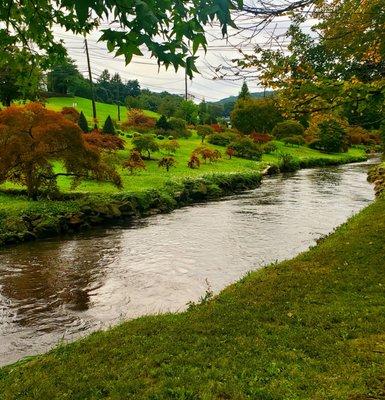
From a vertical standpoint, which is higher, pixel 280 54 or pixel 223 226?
pixel 280 54

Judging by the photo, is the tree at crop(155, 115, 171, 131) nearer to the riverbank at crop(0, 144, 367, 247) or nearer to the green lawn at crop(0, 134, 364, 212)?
the green lawn at crop(0, 134, 364, 212)

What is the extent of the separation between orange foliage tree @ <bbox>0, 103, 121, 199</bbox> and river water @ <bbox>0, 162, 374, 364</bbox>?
4.01 m

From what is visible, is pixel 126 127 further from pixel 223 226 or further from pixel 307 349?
pixel 307 349

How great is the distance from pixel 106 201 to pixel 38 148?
13.2 ft

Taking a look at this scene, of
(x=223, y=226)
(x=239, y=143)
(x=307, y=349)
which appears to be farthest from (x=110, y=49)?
(x=239, y=143)

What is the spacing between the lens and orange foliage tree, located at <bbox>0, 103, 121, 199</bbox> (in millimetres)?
18078

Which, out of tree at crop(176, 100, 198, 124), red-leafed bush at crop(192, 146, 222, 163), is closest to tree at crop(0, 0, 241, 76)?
red-leafed bush at crop(192, 146, 222, 163)

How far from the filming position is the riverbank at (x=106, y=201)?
16737mm

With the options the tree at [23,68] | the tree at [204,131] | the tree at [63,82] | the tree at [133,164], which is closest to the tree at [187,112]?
the tree at [204,131]

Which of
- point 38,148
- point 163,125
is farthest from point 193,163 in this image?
point 163,125

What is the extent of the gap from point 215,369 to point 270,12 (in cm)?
542

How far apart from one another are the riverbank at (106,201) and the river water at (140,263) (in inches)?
42.0

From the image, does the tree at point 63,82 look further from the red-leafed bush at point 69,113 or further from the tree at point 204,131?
the red-leafed bush at point 69,113

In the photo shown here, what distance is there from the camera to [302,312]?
727cm
